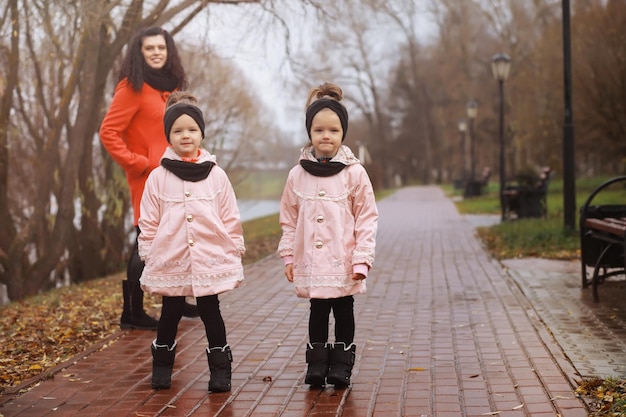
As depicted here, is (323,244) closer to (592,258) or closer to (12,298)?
(592,258)

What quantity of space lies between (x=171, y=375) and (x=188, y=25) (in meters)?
9.46

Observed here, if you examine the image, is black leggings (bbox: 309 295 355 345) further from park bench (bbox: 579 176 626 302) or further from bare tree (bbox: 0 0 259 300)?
A: bare tree (bbox: 0 0 259 300)

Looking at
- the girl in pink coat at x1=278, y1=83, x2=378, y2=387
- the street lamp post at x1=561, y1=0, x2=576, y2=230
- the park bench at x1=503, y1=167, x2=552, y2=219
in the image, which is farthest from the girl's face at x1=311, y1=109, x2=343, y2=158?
the park bench at x1=503, y1=167, x2=552, y2=219

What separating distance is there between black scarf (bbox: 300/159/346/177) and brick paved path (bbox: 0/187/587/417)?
1.13 m

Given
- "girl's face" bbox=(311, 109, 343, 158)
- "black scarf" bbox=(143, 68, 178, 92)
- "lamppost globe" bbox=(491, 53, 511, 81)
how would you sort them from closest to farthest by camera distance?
"girl's face" bbox=(311, 109, 343, 158) → "black scarf" bbox=(143, 68, 178, 92) → "lamppost globe" bbox=(491, 53, 511, 81)

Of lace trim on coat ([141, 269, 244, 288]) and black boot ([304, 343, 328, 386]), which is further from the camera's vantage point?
black boot ([304, 343, 328, 386])

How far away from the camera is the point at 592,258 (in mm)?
8102

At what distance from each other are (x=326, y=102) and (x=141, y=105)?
2022 mm

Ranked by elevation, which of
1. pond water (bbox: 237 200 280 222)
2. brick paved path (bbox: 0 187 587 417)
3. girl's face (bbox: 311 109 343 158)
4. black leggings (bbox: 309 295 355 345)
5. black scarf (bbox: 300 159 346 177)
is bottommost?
pond water (bbox: 237 200 280 222)

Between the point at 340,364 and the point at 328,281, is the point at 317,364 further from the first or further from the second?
the point at 328,281

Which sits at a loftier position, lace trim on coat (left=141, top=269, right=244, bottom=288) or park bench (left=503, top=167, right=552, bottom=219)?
lace trim on coat (left=141, top=269, right=244, bottom=288)

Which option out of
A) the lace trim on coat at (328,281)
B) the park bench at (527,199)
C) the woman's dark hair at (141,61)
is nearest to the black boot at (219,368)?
the lace trim on coat at (328,281)

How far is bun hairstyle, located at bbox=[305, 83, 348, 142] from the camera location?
4789mm

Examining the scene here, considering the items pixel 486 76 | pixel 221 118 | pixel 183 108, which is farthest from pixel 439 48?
pixel 183 108
